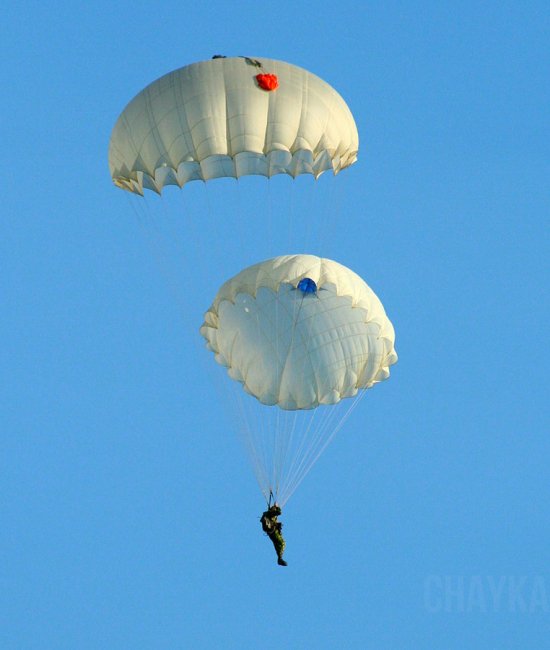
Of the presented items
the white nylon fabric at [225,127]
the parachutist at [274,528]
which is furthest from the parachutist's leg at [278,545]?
the white nylon fabric at [225,127]

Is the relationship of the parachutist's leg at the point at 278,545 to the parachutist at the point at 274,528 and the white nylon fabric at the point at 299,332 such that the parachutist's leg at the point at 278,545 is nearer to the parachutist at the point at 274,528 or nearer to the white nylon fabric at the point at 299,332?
the parachutist at the point at 274,528

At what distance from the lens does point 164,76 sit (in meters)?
52.8

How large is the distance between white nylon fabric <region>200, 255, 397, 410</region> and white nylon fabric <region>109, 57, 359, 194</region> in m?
3.03

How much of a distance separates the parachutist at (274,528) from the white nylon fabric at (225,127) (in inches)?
334

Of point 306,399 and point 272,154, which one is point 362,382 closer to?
point 306,399

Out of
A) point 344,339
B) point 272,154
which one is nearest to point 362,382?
point 344,339

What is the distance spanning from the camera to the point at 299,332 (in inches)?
2146

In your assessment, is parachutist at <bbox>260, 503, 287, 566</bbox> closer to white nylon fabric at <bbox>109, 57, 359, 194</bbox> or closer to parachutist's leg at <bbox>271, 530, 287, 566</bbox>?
parachutist's leg at <bbox>271, 530, 287, 566</bbox>

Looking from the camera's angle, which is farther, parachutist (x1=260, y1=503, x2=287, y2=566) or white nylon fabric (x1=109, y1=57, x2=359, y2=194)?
parachutist (x1=260, y1=503, x2=287, y2=566)

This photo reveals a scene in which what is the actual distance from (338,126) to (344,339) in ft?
17.8

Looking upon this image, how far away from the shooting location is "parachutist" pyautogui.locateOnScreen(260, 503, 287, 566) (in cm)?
5462

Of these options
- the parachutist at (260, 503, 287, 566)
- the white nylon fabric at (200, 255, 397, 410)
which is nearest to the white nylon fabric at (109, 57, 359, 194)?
the white nylon fabric at (200, 255, 397, 410)

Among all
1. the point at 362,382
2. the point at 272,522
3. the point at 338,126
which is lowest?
the point at 272,522

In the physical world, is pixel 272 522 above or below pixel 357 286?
below
